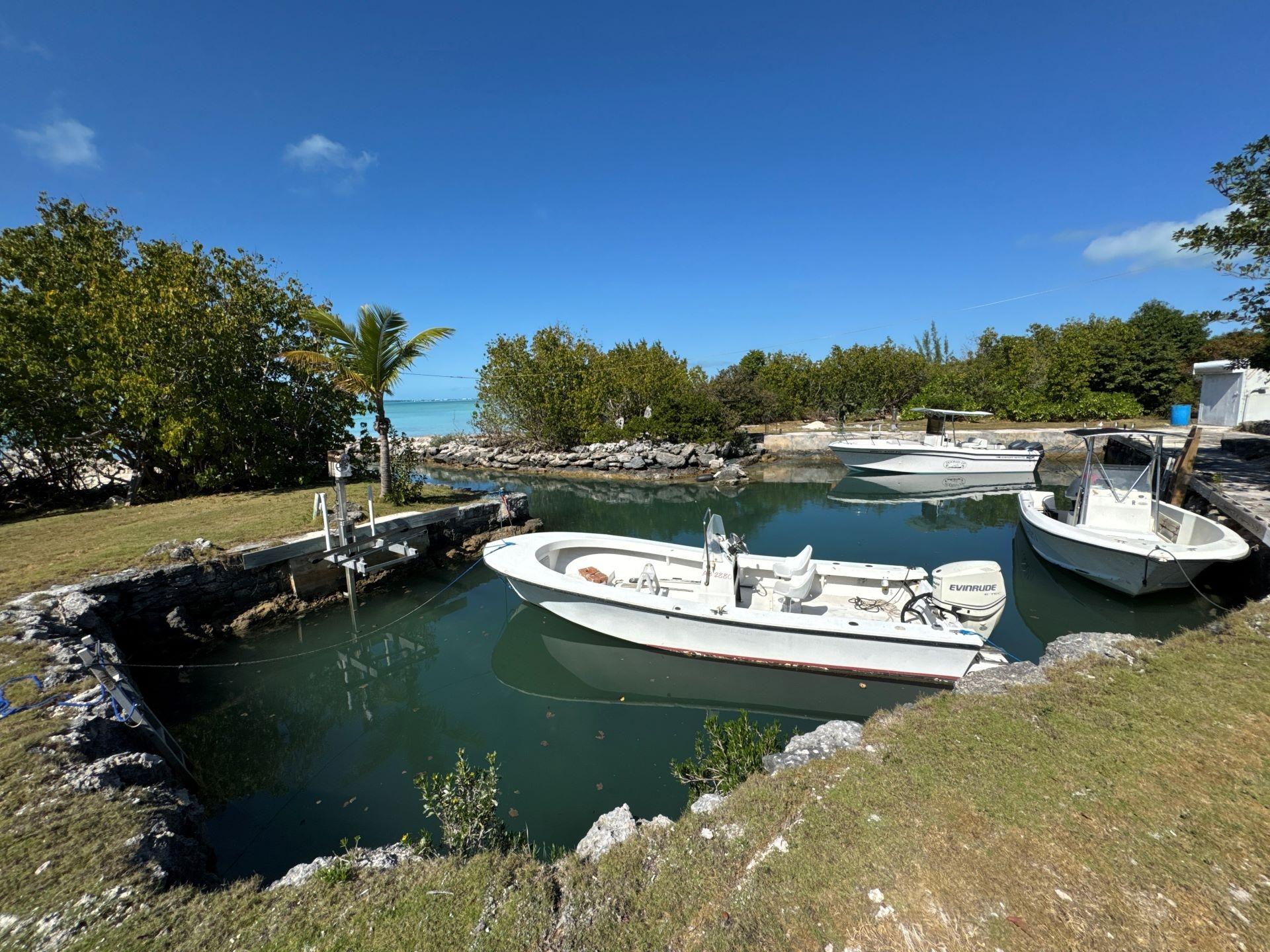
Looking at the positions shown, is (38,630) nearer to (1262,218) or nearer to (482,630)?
(482,630)

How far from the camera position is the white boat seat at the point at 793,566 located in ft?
25.6

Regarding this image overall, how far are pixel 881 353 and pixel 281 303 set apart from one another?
123 ft

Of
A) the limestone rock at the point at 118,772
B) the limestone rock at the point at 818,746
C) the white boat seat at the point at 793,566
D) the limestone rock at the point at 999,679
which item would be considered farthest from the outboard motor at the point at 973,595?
the limestone rock at the point at 118,772

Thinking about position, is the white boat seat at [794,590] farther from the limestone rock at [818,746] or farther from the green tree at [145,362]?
the green tree at [145,362]

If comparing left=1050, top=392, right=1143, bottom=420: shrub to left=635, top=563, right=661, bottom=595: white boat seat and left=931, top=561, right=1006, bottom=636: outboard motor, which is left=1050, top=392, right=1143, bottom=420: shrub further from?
left=635, top=563, right=661, bottom=595: white boat seat

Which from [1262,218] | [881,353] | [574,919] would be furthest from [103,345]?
[881,353]

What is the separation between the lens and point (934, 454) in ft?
69.6

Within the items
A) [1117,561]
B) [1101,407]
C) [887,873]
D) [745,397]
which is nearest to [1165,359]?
[1101,407]

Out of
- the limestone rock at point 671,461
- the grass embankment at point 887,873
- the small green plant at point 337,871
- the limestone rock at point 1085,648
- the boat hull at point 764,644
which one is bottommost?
the boat hull at point 764,644

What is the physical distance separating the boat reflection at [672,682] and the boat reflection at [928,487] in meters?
13.0

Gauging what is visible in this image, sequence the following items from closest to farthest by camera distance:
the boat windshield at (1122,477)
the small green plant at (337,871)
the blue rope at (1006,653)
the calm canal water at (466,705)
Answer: the small green plant at (337,871) → the calm canal water at (466,705) → the blue rope at (1006,653) → the boat windshield at (1122,477)

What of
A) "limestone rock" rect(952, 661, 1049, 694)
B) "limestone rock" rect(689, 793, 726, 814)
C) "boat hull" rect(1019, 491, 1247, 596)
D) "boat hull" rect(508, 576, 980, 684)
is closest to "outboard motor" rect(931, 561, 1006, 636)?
"boat hull" rect(508, 576, 980, 684)

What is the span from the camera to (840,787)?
3535 millimetres

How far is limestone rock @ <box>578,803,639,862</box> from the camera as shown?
339cm
